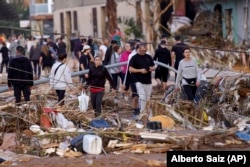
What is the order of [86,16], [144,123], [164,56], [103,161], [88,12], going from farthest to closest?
[86,16], [88,12], [164,56], [144,123], [103,161]

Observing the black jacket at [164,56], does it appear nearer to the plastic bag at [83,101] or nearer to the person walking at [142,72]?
the person walking at [142,72]

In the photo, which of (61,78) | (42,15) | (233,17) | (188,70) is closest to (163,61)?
(188,70)

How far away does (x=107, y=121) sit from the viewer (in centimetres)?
1625

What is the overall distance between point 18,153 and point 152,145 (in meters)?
2.09

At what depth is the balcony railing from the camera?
81.1 meters

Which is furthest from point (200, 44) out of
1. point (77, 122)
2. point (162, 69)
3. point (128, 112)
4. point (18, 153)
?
point (18, 153)

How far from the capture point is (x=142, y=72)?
1842 cm

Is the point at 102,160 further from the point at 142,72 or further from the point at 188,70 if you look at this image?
the point at 188,70

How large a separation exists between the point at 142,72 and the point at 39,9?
64.1 m

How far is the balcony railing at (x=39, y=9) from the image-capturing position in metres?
81.1

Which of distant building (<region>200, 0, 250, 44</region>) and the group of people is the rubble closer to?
the group of people

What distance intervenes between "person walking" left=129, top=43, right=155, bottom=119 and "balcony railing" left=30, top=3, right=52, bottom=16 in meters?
62.7

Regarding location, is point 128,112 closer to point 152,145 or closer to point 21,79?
point 21,79

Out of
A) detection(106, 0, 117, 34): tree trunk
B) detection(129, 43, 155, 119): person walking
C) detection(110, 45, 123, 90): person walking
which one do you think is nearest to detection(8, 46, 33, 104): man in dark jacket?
detection(129, 43, 155, 119): person walking
